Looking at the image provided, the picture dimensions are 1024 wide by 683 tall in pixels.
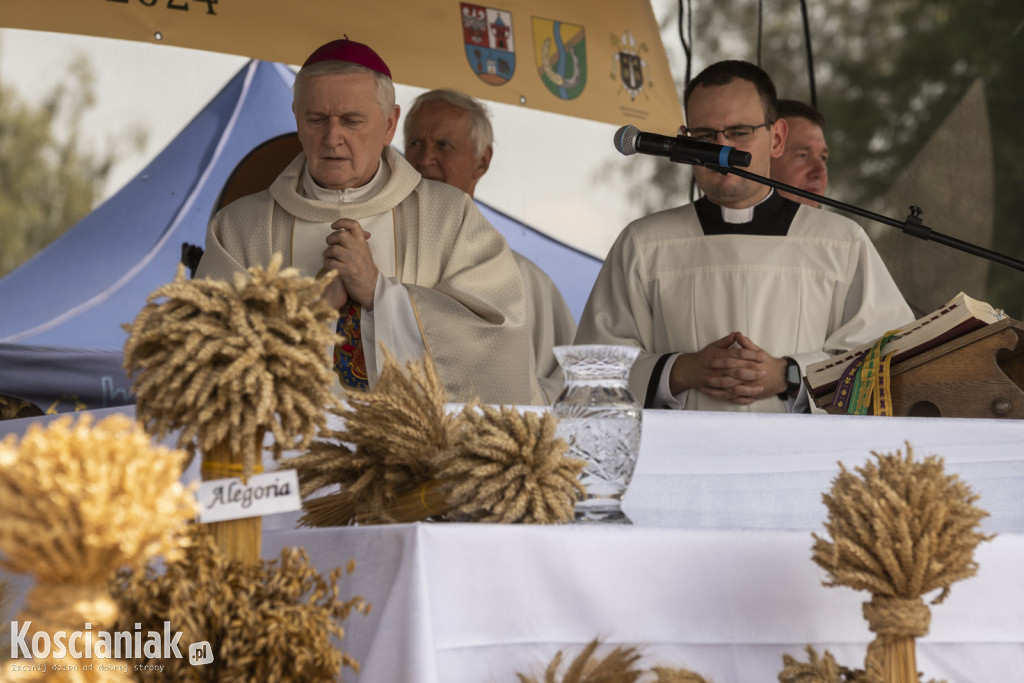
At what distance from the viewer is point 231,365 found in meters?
0.85

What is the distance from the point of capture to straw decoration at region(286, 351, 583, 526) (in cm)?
113

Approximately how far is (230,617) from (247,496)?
0.11m

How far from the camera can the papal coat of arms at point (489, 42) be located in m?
4.70

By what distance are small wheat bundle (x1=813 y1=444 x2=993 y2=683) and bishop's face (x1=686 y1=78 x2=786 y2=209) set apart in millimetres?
2175

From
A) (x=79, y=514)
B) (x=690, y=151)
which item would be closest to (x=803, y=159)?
(x=690, y=151)

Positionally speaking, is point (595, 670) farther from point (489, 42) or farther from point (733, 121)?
point (489, 42)

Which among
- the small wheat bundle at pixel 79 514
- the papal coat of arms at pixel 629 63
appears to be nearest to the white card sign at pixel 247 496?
the small wheat bundle at pixel 79 514

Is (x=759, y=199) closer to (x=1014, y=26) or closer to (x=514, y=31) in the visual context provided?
(x=514, y=31)

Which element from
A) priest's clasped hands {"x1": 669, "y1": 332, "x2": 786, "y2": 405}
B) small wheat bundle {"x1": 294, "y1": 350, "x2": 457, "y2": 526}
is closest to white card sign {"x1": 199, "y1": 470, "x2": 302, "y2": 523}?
small wheat bundle {"x1": 294, "y1": 350, "x2": 457, "y2": 526}

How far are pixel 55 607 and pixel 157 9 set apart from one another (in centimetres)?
375

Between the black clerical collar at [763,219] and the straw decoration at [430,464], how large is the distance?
7.11 feet

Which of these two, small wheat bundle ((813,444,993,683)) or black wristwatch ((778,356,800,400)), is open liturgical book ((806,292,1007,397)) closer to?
black wristwatch ((778,356,800,400))

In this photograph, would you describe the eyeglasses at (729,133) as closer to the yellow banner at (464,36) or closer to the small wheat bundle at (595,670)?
the yellow banner at (464,36)

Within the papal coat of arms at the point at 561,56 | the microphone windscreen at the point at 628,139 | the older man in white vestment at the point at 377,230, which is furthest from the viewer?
the papal coat of arms at the point at 561,56
